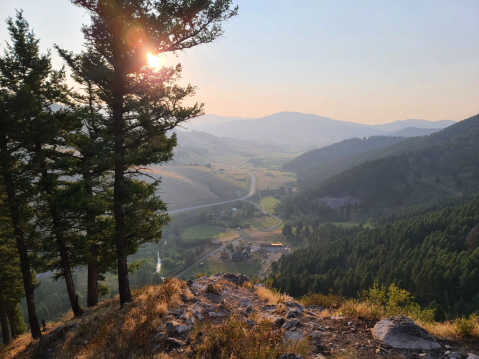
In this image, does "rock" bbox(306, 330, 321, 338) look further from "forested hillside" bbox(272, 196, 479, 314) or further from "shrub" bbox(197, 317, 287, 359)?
"forested hillside" bbox(272, 196, 479, 314)

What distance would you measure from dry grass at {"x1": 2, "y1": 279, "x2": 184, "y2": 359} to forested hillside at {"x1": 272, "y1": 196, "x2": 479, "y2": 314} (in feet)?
156

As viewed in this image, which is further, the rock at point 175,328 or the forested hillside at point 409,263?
the forested hillside at point 409,263

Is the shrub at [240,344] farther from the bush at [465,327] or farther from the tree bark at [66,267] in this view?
the tree bark at [66,267]

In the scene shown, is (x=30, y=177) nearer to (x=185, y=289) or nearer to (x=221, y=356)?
(x=185, y=289)

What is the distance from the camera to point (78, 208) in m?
14.8

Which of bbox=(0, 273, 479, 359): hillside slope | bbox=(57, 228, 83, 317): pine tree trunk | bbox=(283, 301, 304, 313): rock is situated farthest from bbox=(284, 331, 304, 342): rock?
bbox=(57, 228, 83, 317): pine tree trunk

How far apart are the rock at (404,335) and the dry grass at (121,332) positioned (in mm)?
7179

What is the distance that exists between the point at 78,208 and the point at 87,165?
292cm

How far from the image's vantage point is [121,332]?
9.65 meters

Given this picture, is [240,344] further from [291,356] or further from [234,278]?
[234,278]

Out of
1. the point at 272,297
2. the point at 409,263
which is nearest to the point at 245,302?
the point at 272,297

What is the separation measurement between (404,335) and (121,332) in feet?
31.4

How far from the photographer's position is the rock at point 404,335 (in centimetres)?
755

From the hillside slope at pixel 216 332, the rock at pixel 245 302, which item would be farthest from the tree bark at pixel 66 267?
the rock at pixel 245 302
